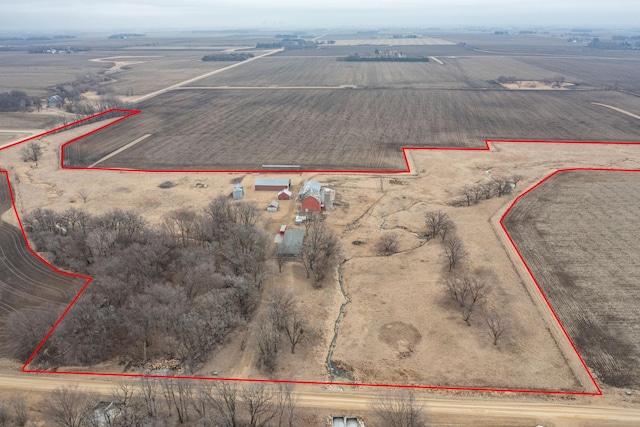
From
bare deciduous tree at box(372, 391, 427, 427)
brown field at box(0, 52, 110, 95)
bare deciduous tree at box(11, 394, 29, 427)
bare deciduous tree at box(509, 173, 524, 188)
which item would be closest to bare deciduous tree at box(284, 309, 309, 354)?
bare deciduous tree at box(372, 391, 427, 427)

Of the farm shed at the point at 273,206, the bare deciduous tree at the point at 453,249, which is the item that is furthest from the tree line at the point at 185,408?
the farm shed at the point at 273,206

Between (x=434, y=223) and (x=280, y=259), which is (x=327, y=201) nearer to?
(x=434, y=223)

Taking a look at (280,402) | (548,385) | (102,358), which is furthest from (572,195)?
(102,358)

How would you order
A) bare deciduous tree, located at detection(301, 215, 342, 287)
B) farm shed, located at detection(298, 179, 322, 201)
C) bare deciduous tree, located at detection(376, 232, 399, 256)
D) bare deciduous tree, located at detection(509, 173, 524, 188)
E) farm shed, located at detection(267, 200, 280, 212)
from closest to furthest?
1. bare deciduous tree, located at detection(301, 215, 342, 287)
2. bare deciduous tree, located at detection(376, 232, 399, 256)
3. farm shed, located at detection(267, 200, 280, 212)
4. farm shed, located at detection(298, 179, 322, 201)
5. bare deciduous tree, located at detection(509, 173, 524, 188)

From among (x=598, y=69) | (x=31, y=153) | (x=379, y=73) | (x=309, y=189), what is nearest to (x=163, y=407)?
(x=309, y=189)

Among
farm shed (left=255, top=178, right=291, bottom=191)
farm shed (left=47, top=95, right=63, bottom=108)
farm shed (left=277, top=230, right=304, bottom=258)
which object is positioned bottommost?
farm shed (left=277, top=230, right=304, bottom=258)

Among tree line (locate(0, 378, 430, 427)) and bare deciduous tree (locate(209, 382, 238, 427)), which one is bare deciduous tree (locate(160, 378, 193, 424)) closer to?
tree line (locate(0, 378, 430, 427))

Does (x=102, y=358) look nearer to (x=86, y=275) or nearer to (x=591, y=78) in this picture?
(x=86, y=275)
